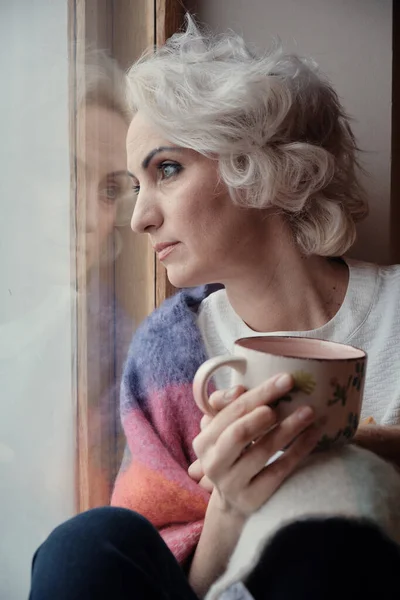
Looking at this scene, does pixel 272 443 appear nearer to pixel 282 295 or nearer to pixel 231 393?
pixel 231 393

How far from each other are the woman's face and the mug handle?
0.13m

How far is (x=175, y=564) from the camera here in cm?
39

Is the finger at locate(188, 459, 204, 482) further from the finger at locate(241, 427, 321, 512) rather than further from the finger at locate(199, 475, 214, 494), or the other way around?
the finger at locate(241, 427, 321, 512)

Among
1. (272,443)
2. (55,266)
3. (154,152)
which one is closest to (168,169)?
(154,152)

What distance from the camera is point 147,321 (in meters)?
0.55

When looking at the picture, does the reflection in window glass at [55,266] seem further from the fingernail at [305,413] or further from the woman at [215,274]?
the fingernail at [305,413]

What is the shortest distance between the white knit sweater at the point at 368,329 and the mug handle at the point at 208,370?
0.16 m

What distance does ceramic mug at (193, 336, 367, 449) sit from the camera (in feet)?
1.11

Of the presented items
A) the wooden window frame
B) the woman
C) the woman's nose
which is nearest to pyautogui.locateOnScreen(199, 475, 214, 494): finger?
the woman

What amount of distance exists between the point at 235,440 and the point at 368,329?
229mm

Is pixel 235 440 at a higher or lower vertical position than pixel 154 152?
lower

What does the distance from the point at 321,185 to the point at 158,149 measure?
0.50 feet

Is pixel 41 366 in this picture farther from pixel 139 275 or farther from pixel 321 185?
pixel 321 185

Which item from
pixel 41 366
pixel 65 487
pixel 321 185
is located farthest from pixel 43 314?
pixel 321 185
